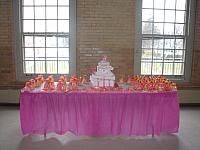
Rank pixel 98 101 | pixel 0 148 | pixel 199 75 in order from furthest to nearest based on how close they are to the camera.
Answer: pixel 199 75
pixel 98 101
pixel 0 148

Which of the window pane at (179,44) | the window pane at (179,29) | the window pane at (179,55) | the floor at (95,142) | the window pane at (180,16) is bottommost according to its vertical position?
the floor at (95,142)

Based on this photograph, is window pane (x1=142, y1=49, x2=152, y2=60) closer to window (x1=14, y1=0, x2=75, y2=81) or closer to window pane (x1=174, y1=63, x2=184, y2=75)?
window pane (x1=174, y1=63, x2=184, y2=75)

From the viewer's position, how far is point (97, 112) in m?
5.20

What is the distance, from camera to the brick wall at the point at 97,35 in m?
7.29

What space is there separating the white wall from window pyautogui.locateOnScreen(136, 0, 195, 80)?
0.42 meters

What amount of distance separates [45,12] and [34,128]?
10.9 ft

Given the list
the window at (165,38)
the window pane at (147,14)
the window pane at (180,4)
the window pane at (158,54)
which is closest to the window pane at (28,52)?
the window at (165,38)

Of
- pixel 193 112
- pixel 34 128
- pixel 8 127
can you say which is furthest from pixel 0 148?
pixel 193 112

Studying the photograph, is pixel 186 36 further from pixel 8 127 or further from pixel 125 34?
pixel 8 127

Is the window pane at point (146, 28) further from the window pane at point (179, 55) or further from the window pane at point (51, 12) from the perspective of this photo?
the window pane at point (51, 12)

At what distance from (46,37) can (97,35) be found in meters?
1.30

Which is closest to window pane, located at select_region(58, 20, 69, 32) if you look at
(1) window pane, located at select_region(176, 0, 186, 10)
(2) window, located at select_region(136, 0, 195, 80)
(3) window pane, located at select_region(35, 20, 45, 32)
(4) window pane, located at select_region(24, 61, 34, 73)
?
(3) window pane, located at select_region(35, 20, 45, 32)

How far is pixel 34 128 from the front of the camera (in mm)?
5250

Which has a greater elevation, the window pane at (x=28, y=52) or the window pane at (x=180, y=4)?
the window pane at (x=180, y=4)
